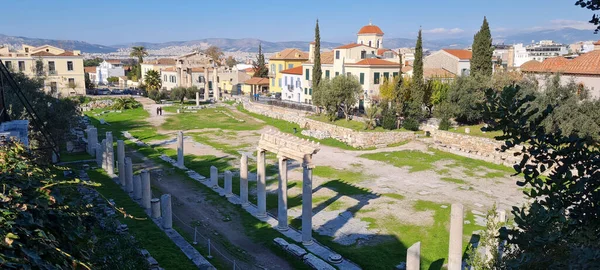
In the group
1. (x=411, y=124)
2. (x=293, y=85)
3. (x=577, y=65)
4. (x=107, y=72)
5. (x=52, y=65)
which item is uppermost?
(x=107, y=72)

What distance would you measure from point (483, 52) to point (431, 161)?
13.3 metres

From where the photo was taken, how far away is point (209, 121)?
51312 millimetres

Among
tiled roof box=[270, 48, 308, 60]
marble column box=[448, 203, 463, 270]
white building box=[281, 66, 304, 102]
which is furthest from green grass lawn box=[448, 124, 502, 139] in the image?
tiled roof box=[270, 48, 308, 60]

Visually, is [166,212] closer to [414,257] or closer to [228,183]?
[228,183]

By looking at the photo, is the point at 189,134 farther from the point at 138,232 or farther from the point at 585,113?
the point at 585,113

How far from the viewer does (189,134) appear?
4281 centimetres

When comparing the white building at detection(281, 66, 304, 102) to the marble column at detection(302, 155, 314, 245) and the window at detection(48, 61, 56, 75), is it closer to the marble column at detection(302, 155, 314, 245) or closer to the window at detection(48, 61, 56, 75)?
the window at detection(48, 61, 56, 75)

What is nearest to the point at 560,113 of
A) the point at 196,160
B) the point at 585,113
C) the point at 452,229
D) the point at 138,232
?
the point at 585,113

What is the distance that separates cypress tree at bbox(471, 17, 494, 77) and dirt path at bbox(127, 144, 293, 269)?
2643 centimetres

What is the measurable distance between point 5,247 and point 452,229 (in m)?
12.6

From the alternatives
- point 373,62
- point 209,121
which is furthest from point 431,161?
point 209,121

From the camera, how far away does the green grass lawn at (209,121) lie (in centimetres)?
4712

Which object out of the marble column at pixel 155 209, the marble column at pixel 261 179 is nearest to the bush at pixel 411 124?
the marble column at pixel 261 179

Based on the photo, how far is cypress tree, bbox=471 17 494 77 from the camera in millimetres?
38844
